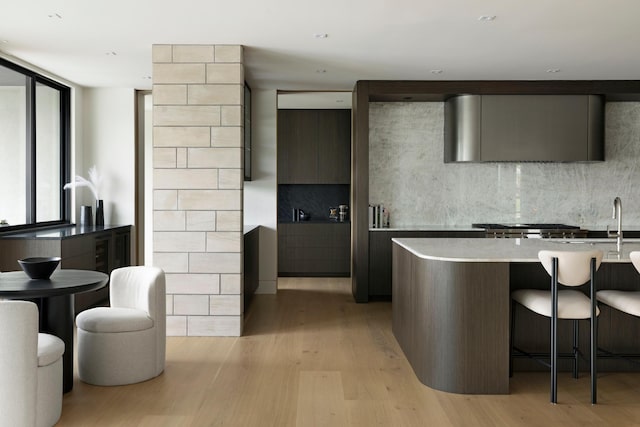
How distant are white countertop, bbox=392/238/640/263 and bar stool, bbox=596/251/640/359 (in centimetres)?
16

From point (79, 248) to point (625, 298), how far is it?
459cm

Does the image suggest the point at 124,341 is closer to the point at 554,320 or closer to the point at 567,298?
the point at 554,320

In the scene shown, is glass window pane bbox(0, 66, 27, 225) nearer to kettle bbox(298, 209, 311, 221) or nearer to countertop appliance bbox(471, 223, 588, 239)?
kettle bbox(298, 209, 311, 221)

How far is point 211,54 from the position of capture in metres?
4.80

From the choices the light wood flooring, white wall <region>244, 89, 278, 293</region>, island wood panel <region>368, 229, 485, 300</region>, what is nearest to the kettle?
white wall <region>244, 89, 278, 293</region>

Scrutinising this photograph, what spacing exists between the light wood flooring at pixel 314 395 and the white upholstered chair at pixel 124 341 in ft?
0.29

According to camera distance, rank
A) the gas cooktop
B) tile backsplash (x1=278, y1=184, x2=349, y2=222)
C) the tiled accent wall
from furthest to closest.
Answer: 1. tile backsplash (x1=278, y1=184, x2=349, y2=222)
2. the gas cooktop
3. the tiled accent wall

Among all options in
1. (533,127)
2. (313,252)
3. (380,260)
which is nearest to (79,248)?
(380,260)

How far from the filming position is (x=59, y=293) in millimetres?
3061

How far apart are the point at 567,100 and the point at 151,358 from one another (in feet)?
16.6

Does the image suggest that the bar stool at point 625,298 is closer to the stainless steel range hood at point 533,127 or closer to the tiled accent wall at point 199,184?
the tiled accent wall at point 199,184

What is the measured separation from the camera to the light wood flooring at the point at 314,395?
9.99ft

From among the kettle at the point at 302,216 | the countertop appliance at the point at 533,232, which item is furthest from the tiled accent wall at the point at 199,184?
the kettle at the point at 302,216

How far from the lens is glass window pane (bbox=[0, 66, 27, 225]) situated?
5.39 meters
